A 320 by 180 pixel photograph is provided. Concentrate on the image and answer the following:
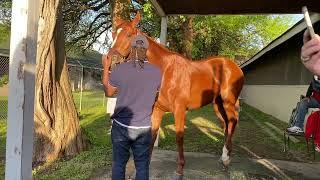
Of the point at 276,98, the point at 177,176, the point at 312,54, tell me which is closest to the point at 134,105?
the point at 177,176

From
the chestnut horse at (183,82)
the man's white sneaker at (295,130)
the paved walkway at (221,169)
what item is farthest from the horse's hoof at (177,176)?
the man's white sneaker at (295,130)

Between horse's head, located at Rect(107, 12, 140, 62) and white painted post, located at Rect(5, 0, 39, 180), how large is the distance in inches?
80.4

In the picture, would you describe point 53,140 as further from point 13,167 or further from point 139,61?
point 13,167

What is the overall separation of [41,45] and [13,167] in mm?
3848

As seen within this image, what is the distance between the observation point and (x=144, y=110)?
187 inches

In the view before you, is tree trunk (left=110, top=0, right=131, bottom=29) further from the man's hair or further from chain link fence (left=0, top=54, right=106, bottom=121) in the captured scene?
the man's hair

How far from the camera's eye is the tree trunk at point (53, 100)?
7.20 meters

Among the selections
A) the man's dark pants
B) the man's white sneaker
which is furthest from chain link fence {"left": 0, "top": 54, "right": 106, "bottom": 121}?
the man's dark pants

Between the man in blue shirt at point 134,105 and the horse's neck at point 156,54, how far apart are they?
1828 mm

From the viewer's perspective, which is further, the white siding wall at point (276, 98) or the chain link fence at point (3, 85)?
the chain link fence at point (3, 85)

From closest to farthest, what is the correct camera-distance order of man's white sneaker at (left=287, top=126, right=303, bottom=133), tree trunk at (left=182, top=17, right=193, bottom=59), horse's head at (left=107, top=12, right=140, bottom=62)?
horse's head at (left=107, top=12, right=140, bottom=62), man's white sneaker at (left=287, top=126, right=303, bottom=133), tree trunk at (left=182, top=17, right=193, bottom=59)

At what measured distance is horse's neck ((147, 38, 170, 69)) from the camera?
266 inches

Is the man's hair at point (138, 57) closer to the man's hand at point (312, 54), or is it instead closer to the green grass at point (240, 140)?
the man's hand at point (312, 54)

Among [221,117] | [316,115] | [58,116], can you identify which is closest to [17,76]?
[316,115]
